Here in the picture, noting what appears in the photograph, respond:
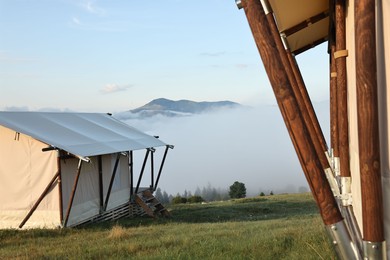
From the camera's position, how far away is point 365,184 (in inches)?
91.0

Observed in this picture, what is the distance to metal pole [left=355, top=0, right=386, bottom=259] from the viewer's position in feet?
7.47

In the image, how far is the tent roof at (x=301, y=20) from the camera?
490 centimetres

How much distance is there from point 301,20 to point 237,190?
32.2 meters

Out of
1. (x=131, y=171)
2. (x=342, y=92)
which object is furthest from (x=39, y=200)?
(x=342, y=92)

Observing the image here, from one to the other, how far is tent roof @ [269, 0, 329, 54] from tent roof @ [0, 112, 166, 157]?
7367 mm

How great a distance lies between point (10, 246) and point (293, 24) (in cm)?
767

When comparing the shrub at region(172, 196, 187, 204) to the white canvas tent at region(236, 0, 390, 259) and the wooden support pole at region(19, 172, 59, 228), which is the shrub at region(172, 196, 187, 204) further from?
the white canvas tent at region(236, 0, 390, 259)

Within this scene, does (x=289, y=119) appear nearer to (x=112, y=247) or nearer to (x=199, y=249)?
(x=199, y=249)

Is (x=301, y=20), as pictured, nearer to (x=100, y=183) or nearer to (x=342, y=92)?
(x=342, y=92)

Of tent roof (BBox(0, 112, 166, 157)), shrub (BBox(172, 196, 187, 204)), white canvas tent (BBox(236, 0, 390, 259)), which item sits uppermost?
tent roof (BBox(0, 112, 166, 157))

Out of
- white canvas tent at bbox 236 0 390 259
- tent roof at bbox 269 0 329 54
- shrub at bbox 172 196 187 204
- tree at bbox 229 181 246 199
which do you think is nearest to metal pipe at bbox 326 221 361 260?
white canvas tent at bbox 236 0 390 259

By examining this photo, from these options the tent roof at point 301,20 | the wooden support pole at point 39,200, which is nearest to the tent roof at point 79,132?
the wooden support pole at point 39,200

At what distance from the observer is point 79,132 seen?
14.8m

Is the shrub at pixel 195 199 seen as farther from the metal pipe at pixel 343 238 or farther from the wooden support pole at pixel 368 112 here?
the wooden support pole at pixel 368 112
